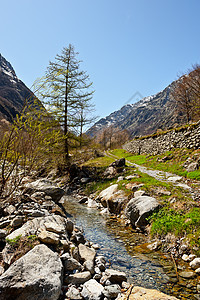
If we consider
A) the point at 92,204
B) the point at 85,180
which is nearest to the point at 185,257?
the point at 92,204

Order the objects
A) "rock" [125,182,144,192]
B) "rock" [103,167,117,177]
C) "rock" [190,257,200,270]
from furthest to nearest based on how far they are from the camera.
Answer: "rock" [103,167,117,177], "rock" [125,182,144,192], "rock" [190,257,200,270]

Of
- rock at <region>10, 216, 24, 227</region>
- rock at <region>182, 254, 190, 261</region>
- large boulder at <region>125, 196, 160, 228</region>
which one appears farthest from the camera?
large boulder at <region>125, 196, 160, 228</region>

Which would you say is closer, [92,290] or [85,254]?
[92,290]

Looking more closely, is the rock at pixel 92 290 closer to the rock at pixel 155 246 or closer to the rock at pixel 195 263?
the rock at pixel 195 263

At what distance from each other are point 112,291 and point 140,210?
159 inches

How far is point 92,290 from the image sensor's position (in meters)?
3.13

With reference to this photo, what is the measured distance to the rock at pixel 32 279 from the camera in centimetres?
250

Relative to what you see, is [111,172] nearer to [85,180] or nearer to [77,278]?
[85,180]

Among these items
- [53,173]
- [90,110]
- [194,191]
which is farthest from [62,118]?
[194,191]

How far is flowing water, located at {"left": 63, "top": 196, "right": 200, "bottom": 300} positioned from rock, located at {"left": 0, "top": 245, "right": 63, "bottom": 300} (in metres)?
1.83

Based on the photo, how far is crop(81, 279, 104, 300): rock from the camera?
3012 mm

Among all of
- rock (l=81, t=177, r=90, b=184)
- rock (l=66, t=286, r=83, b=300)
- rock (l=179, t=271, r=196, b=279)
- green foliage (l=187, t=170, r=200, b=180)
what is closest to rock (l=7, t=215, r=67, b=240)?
rock (l=66, t=286, r=83, b=300)

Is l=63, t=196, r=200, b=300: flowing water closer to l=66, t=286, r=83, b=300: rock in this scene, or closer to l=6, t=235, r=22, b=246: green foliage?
l=66, t=286, r=83, b=300: rock

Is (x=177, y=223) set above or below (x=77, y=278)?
below
